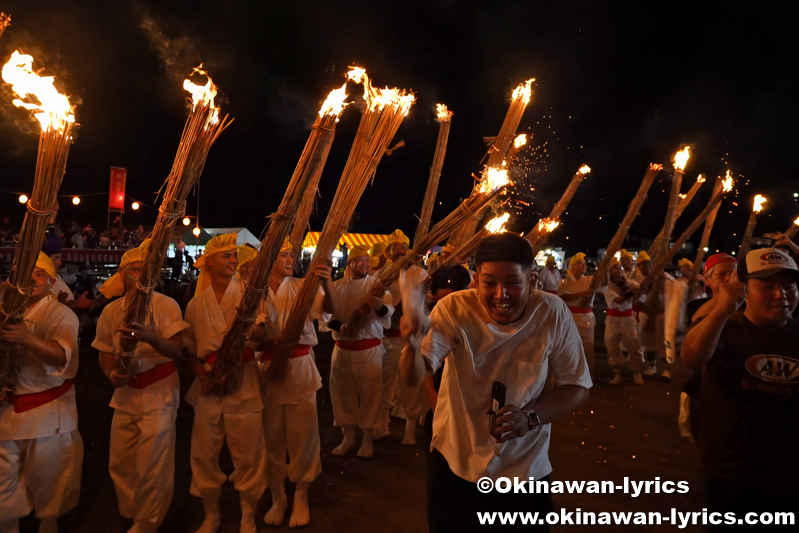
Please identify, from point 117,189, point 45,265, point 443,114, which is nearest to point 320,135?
point 45,265

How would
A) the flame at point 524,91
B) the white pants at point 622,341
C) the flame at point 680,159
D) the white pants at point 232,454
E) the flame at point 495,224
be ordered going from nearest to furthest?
the white pants at point 232,454, the flame at point 495,224, the flame at point 680,159, the flame at point 524,91, the white pants at point 622,341

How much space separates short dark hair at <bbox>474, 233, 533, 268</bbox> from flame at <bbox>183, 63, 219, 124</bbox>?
6.05ft

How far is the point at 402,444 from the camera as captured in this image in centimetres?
484

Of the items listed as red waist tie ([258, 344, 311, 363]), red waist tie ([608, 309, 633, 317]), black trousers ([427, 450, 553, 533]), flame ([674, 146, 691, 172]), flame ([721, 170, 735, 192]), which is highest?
flame ([674, 146, 691, 172])

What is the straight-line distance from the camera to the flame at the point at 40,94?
8.37ft

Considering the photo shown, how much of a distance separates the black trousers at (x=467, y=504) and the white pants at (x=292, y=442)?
1592 mm

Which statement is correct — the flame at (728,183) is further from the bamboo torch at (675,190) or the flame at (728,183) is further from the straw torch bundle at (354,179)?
the straw torch bundle at (354,179)

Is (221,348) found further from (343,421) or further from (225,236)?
(343,421)

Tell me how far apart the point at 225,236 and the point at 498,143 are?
331 centimetres

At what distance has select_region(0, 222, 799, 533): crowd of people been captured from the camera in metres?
1.88

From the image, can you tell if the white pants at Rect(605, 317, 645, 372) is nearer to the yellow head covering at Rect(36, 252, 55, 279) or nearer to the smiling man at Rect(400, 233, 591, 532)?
the smiling man at Rect(400, 233, 591, 532)

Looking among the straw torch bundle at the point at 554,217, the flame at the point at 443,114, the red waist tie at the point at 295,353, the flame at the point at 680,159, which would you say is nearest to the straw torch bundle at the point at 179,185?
the red waist tie at the point at 295,353

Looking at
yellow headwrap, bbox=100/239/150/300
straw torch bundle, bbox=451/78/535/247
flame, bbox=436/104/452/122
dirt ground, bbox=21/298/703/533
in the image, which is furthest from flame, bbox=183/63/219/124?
flame, bbox=436/104/452/122

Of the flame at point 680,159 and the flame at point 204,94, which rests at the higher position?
the flame at point 680,159
